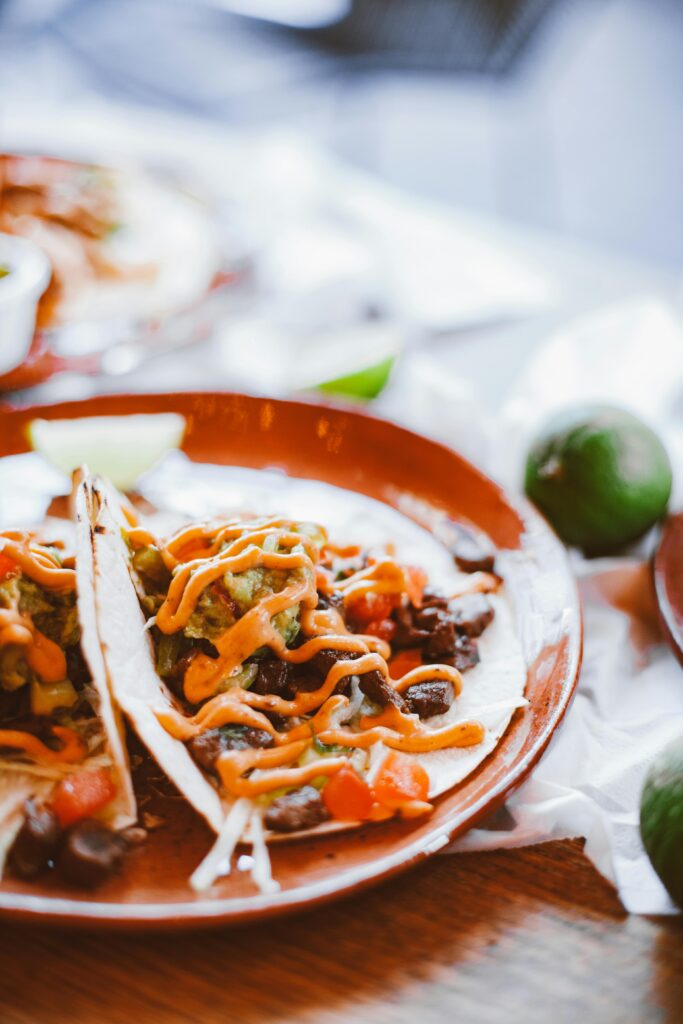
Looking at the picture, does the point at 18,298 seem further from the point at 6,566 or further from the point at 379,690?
the point at 379,690

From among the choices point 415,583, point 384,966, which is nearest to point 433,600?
point 415,583

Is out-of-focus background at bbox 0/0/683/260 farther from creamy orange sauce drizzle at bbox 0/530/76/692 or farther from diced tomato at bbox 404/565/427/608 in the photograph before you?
creamy orange sauce drizzle at bbox 0/530/76/692

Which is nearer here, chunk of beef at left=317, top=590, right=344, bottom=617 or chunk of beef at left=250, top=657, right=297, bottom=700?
chunk of beef at left=250, top=657, right=297, bottom=700

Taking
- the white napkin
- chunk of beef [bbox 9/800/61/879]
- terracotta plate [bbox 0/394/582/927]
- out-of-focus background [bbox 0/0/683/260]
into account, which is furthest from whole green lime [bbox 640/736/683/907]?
out-of-focus background [bbox 0/0/683/260]

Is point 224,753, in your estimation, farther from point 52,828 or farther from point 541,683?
point 541,683

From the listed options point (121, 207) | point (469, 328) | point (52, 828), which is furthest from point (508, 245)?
point (52, 828)

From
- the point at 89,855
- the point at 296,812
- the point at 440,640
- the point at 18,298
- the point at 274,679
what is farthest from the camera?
the point at 18,298
